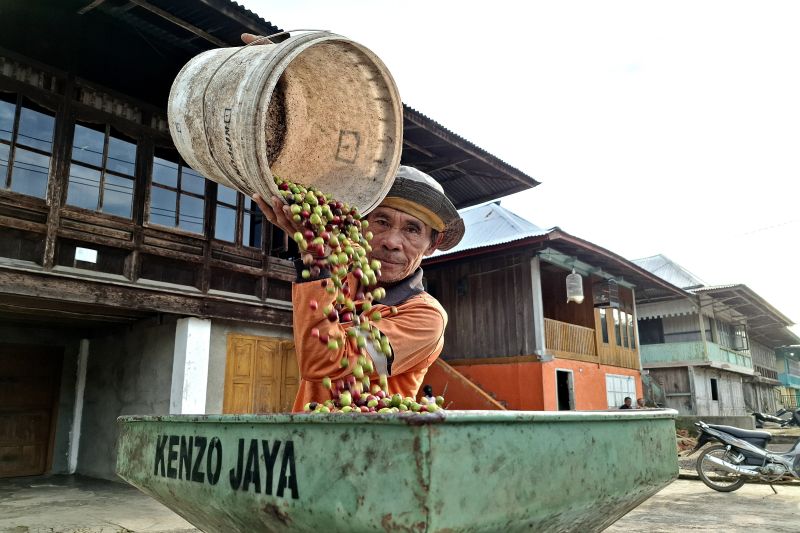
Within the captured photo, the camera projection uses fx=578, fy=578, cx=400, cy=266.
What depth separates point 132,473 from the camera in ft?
6.51

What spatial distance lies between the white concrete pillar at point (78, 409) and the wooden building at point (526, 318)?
623 centimetres

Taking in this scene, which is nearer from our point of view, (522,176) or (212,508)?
(212,508)

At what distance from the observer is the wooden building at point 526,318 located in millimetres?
11680

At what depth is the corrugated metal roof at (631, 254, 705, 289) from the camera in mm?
22219

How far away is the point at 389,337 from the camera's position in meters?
2.11

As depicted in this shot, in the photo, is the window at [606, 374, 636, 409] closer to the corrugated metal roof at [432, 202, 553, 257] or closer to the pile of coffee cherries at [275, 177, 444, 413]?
the corrugated metal roof at [432, 202, 553, 257]

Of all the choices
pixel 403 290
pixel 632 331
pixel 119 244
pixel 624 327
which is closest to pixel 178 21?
pixel 119 244

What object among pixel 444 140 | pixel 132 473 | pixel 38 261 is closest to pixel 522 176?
pixel 444 140

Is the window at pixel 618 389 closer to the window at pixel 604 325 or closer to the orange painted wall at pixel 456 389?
the window at pixel 604 325

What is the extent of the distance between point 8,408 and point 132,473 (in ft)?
27.1

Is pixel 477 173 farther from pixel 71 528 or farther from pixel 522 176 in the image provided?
pixel 71 528

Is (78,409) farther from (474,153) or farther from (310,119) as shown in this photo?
(310,119)

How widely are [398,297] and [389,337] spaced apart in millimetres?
314

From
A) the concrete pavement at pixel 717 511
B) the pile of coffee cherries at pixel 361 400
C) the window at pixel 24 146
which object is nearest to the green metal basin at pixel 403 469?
the pile of coffee cherries at pixel 361 400
